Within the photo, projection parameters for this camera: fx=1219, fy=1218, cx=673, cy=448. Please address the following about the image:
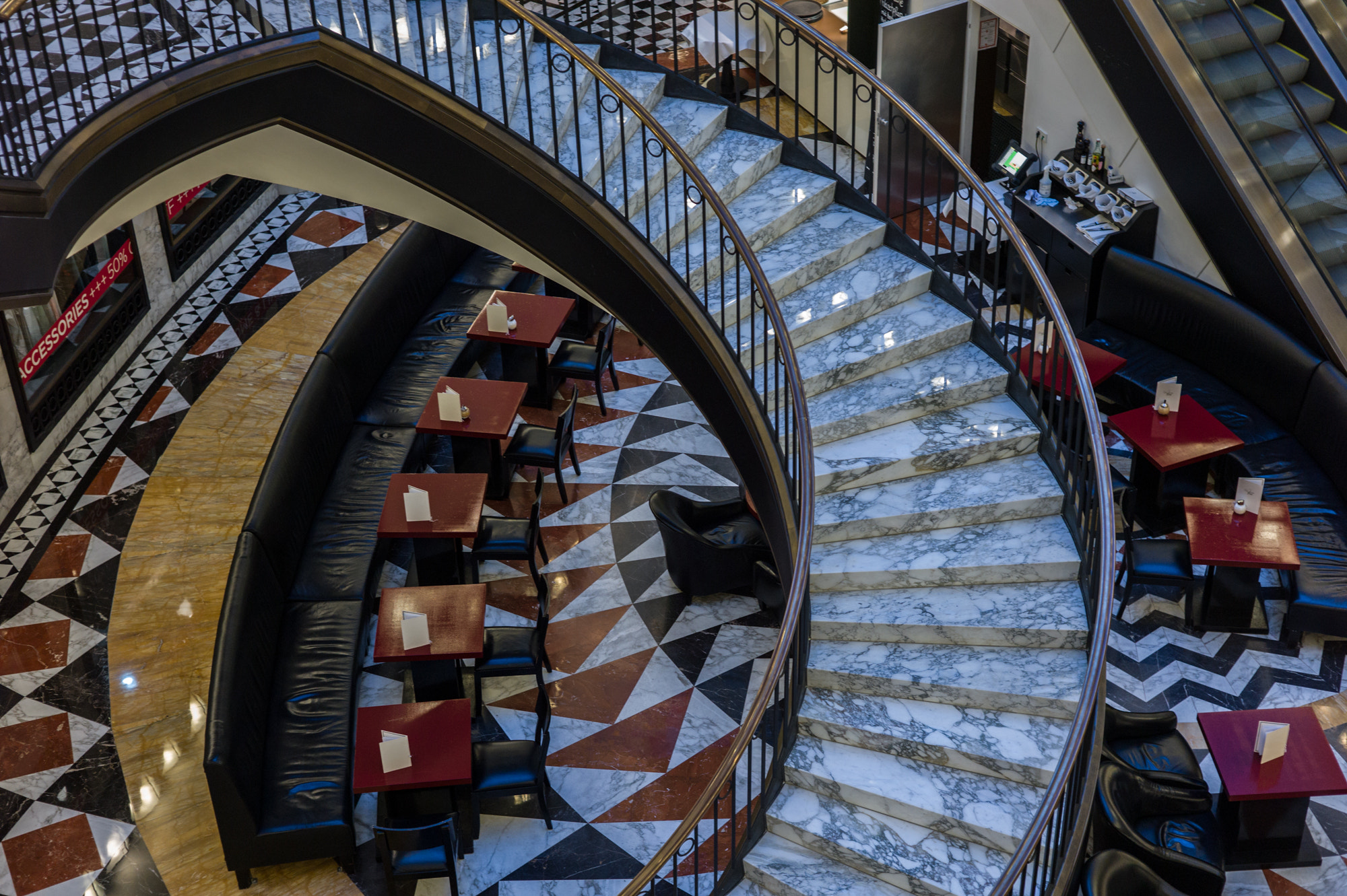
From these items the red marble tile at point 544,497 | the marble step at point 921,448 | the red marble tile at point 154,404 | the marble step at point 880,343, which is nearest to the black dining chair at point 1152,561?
the marble step at point 921,448

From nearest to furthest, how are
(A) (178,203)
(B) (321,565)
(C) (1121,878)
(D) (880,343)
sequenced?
(C) (1121,878), (D) (880,343), (B) (321,565), (A) (178,203)

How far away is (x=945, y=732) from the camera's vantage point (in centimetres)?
479

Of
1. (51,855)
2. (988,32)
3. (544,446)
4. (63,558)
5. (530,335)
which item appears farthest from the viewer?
(988,32)

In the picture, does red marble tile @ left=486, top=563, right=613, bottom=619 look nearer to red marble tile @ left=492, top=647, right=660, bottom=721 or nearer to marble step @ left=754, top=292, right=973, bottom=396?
red marble tile @ left=492, top=647, right=660, bottom=721

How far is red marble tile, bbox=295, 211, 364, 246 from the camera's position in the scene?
1080cm

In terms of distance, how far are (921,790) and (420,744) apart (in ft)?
7.52

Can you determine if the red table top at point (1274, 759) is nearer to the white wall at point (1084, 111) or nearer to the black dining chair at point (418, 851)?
the black dining chair at point (418, 851)

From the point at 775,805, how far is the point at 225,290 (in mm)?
7236

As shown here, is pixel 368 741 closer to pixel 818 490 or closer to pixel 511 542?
pixel 511 542

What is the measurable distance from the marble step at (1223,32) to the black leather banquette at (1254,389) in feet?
4.49

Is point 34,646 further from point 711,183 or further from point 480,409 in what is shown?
point 711,183

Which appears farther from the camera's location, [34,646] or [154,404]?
[154,404]

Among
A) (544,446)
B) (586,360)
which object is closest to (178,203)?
(586,360)

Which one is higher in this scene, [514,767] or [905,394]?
[905,394]
